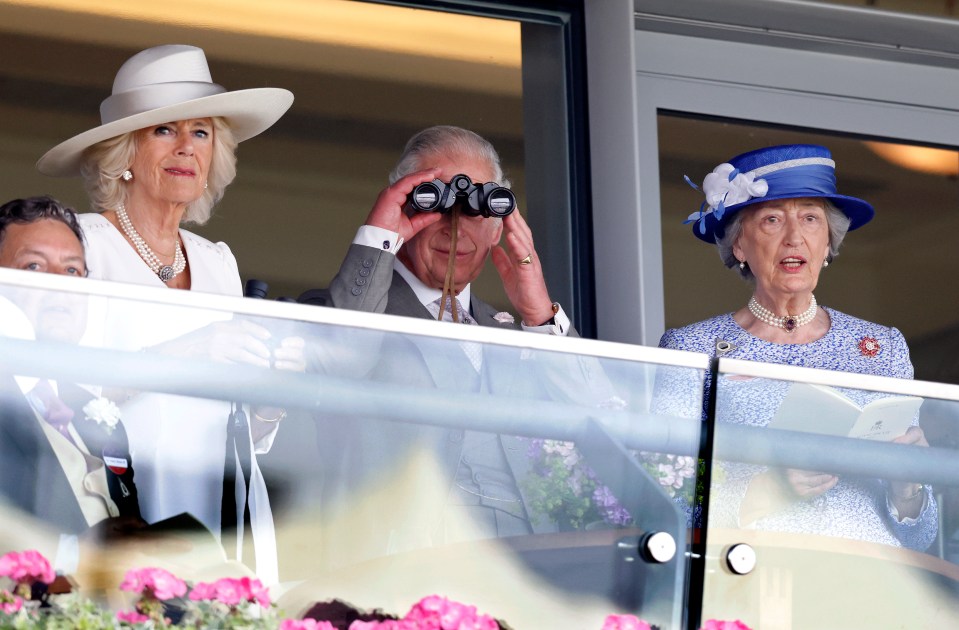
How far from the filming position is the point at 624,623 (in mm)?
2551

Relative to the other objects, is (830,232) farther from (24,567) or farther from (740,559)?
(24,567)

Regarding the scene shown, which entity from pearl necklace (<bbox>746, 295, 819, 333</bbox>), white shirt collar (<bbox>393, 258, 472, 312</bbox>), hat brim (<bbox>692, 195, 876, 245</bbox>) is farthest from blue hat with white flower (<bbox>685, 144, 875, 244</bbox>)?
white shirt collar (<bbox>393, 258, 472, 312</bbox>)

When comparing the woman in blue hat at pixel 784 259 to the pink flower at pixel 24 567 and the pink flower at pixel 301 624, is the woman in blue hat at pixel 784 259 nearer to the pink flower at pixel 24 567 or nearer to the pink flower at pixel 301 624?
the pink flower at pixel 301 624

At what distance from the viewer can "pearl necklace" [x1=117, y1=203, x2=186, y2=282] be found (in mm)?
3475

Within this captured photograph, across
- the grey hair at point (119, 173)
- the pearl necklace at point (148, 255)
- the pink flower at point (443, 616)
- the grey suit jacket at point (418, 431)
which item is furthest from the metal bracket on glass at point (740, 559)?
the grey hair at point (119, 173)

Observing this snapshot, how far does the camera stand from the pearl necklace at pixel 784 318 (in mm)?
3715

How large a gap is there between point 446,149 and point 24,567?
1.77 m

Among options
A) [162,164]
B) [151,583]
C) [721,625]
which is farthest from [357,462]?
[162,164]

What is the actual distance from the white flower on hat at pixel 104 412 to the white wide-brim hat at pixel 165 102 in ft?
4.41

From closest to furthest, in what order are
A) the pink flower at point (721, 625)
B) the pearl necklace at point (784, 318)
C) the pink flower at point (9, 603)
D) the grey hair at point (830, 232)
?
the pink flower at point (9, 603)
the pink flower at point (721, 625)
the pearl necklace at point (784, 318)
the grey hair at point (830, 232)

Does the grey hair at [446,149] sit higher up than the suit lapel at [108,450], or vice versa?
the grey hair at [446,149]

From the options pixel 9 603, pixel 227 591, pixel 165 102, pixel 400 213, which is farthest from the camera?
pixel 165 102

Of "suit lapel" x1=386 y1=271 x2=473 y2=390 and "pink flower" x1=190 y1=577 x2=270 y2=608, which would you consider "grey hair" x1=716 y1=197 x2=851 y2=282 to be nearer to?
"suit lapel" x1=386 y1=271 x2=473 y2=390

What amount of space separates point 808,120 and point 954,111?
1.92 ft
